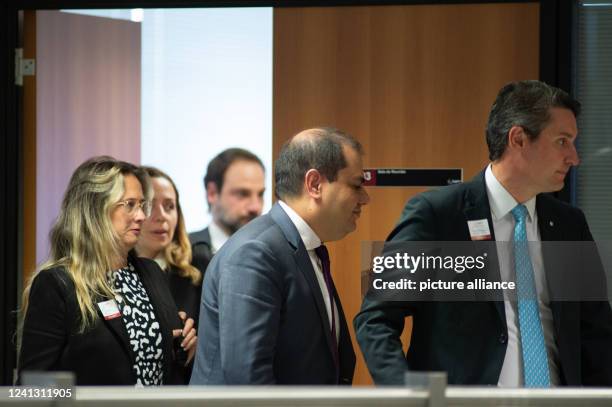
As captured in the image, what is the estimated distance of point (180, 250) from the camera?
4.03 metres

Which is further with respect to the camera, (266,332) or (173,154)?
(173,154)

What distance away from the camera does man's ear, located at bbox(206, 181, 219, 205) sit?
4.22 m

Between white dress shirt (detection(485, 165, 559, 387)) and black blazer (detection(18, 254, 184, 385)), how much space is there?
3.68 ft

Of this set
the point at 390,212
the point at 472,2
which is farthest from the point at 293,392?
the point at 472,2

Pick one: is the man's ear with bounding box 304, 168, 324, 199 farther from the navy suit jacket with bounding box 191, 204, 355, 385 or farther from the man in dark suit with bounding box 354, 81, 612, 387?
the man in dark suit with bounding box 354, 81, 612, 387

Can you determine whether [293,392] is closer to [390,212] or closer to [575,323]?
[575,323]

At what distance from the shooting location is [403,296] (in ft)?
8.84

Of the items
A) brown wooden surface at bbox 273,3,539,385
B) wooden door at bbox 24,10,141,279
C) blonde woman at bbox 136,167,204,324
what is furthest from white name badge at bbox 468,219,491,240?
wooden door at bbox 24,10,141,279

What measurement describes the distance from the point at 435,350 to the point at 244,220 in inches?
70.2

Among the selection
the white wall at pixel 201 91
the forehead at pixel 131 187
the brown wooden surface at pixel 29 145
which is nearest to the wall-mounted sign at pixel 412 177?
the white wall at pixel 201 91

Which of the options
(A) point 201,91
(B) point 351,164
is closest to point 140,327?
(B) point 351,164

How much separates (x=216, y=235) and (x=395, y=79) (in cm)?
106

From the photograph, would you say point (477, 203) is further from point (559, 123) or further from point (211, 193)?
point (211, 193)

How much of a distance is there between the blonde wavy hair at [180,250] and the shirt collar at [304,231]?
60.4 inches
